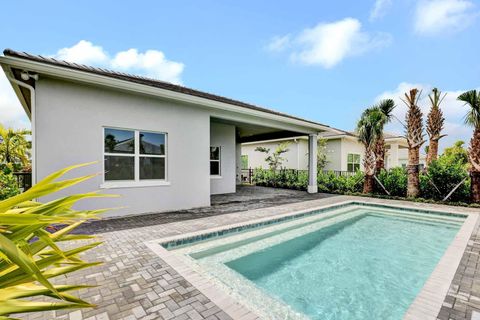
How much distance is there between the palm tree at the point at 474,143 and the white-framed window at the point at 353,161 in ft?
35.4

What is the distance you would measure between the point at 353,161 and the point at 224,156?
13.5m

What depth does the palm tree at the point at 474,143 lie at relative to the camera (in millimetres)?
10032

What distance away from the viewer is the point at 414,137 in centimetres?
1197

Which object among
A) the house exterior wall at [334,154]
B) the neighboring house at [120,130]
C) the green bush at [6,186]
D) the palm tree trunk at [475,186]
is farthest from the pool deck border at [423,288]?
the house exterior wall at [334,154]

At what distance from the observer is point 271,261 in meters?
5.25

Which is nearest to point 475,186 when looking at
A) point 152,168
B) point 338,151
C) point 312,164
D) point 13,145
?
point 312,164

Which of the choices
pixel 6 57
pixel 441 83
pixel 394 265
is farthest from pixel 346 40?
pixel 6 57

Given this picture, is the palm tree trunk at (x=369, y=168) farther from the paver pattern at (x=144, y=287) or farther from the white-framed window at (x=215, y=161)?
the white-framed window at (x=215, y=161)

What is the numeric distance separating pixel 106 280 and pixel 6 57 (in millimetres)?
5557

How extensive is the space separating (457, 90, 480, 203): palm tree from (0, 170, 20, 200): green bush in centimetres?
1716

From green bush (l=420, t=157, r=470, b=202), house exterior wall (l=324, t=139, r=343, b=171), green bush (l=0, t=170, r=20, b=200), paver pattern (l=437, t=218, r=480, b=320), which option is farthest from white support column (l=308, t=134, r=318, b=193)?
green bush (l=0, t=170, r=20, b=200)

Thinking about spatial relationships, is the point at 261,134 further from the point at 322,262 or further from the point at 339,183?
the point at 322,262

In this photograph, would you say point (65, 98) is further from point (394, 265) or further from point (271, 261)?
point (394, 265)

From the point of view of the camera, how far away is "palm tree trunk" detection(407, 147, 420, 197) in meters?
11.7
